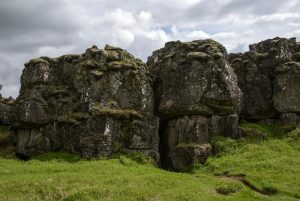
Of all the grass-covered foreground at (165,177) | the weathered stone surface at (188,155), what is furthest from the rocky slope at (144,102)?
the grass-covered foreground at (165,177)

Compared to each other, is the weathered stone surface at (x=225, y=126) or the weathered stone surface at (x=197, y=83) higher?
the weathered stone surface at (x=197, y=83)

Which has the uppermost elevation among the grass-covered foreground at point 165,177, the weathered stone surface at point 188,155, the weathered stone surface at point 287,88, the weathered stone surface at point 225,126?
the weathered stone surface at point 287,88

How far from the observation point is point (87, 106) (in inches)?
2042

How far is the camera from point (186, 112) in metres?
53.7

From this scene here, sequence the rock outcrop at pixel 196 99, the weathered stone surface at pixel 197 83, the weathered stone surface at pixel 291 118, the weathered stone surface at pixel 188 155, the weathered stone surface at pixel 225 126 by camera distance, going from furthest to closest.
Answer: the weathered stone surface at pixel 291 118
the weathered stone surface at pixel 197 83
the weathered stone surface at pixel 225 126
the rock outcrop at pixel 196 99
the weathered stone surface at pixel 188 155

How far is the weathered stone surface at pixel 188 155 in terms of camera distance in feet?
164

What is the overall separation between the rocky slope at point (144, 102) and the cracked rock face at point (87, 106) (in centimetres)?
11

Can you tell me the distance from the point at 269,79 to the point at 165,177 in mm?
26365

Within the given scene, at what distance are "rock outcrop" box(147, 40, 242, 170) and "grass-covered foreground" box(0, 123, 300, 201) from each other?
2.83 meters

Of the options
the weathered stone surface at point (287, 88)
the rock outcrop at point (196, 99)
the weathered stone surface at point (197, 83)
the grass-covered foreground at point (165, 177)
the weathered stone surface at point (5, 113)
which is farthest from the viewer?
the weathered stone surface at point (5, 113)

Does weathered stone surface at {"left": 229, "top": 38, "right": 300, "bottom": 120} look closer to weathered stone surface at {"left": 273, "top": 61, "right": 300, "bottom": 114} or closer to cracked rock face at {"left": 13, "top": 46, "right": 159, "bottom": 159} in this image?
weathered stone surface at {"left": 273, "top": 61, "right": 300, "bottom": 114}

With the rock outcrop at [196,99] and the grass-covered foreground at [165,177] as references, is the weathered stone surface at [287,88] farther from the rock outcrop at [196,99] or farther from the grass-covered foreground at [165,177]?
the grass-covered foreground at [165,177]

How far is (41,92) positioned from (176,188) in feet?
81.7

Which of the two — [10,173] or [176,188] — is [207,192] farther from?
[10,173]
